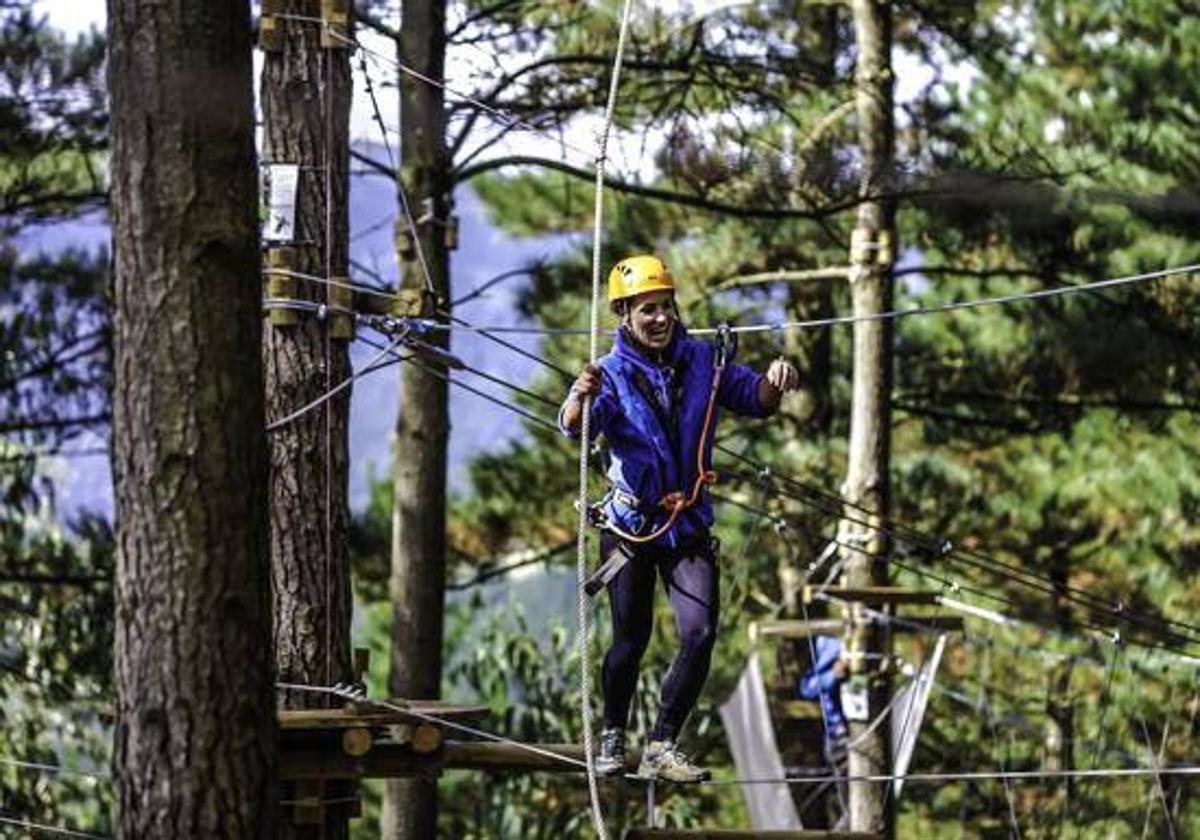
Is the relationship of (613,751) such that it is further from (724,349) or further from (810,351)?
(810,351)

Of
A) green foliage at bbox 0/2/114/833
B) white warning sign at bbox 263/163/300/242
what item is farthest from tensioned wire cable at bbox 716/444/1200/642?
green foliage at bbox 0/2/114/833

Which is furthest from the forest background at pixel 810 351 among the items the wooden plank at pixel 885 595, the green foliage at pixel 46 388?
the wooden plank at pixel 885 595

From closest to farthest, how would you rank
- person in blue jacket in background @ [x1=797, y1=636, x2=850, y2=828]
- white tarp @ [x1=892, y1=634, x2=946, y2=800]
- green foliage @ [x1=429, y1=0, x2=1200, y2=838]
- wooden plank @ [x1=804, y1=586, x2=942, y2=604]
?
wooden plank @ [x1=804, y1=586, x2=942, y2=604], white tarp @ [x1=892, y1=634, x2=946, y2=800], person in blue jacket in background @ [x1=797, y1=636, x2=850, y2=828], green foliage @ [x1=429, y1=0, x2=1200, y2=838]

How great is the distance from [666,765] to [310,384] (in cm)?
190

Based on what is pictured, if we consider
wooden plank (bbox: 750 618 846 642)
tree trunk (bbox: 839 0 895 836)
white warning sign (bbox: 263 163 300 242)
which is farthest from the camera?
wooden plank (bbox: 750 618 846 642)

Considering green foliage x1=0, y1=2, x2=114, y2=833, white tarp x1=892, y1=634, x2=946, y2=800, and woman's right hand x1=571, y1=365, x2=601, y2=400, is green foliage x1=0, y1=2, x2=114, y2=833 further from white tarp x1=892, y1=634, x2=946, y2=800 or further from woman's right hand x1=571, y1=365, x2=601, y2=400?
woman's right hand x1=571, y1=365, x2=601, y2=400

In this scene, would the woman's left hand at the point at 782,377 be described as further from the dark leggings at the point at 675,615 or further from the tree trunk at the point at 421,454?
the tree trunk at the point at 421,454

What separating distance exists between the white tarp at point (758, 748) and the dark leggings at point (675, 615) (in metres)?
7.47

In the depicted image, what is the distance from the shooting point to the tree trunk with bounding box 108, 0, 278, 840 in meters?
7.09

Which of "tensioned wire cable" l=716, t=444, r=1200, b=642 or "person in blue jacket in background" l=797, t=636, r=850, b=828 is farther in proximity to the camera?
"person in blue jacket in background" l=797, t=636, r=850, b=828

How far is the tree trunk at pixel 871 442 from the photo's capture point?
15602mm

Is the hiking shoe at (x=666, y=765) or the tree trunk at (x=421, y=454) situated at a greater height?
the tree trunk at (x=421, y=454)

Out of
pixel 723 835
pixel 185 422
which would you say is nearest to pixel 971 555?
pixel 723 835

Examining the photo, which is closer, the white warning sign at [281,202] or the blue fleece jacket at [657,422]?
the blue fleece jacket at [657,422]
